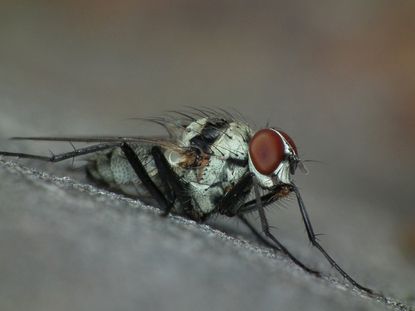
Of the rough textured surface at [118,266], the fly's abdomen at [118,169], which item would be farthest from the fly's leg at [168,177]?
the rough textured surface at [118,266]

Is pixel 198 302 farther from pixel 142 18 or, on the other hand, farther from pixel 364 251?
pixel 142 18

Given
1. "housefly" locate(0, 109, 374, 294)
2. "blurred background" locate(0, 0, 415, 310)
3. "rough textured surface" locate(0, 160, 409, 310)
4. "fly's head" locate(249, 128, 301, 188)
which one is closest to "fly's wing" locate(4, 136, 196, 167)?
"housefly" locate(0, 109, 374, 294)

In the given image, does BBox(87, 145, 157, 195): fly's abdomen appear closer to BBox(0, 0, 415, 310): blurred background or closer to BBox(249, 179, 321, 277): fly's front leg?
BBox(249, 179, 321, 277): fly's front leg

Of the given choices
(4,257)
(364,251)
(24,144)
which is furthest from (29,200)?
(364,251)

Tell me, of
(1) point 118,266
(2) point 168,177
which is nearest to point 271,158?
(2) point 168,177

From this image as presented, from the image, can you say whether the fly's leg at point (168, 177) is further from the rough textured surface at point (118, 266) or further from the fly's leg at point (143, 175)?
the rough textured surface at point (118, 266)

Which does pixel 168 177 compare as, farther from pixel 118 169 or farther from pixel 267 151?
pixel 267 151

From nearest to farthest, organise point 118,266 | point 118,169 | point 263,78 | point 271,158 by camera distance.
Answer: point 118,266 < point 271,158 < point 118,169 < point 263,78
